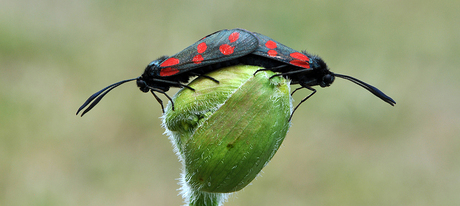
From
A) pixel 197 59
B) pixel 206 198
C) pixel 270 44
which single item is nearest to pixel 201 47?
pixel 197 59

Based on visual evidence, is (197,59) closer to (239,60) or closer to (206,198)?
(239,60)

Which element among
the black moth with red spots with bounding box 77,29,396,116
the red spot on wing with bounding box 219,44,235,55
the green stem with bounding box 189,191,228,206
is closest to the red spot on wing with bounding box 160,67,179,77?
the black moth with red spots with bounding box 77,29,396,116

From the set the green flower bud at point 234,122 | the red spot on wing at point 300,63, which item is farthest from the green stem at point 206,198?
the red spot on wing at point 300,63

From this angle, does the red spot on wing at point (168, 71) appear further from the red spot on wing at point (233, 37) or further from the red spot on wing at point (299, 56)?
the red spot on wing at point (299, 56)

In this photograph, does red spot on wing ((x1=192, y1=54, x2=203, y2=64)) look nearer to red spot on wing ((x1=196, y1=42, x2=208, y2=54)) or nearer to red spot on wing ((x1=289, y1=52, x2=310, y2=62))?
red spot on wing ((x1=196, y1=42, x2=208, y2=54))

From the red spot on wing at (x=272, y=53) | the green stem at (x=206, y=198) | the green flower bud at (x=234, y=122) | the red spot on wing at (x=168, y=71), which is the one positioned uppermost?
the red spot on wing at (x=272, y=53)

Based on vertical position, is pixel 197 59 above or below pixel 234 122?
above

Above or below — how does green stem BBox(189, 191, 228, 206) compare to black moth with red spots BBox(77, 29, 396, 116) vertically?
below

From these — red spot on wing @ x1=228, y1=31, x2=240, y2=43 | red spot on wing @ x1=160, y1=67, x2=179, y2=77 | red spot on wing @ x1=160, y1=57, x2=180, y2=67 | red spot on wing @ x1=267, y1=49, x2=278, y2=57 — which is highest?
red spot on wing @ x1=228, y1=31, x2=240, y2=43
